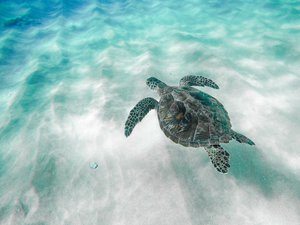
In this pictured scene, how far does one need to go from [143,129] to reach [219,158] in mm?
1721

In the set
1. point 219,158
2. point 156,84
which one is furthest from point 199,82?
point 219,158

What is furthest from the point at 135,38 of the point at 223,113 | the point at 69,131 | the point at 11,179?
the point at 11,179

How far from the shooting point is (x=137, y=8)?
37.6 feet

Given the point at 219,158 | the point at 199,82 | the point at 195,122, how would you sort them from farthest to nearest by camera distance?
the point at 199,82
the point at 195,122
the point at 219,158

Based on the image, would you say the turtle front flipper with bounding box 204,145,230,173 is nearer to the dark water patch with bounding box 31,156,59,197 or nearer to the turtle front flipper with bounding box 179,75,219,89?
the turtle front flipper with bounding box 179,75,219,89

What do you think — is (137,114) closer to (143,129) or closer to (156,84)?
(143,129)

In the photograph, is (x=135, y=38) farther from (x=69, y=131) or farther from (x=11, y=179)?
(x=11, y=179)

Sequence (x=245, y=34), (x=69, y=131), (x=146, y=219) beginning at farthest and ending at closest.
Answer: (x=245, y=34) → (x=69, y=131) → (x=146, y=219)

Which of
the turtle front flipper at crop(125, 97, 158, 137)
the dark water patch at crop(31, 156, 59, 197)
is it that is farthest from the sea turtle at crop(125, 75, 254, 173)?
the dark water patch at crop(31, 156, 59, 197)

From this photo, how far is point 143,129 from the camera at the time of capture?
13.6 feet

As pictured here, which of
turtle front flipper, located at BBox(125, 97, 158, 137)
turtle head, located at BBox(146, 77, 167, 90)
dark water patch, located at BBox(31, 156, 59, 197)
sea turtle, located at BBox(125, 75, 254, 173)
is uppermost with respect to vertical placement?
sea turtle, located at BBox(125, 75, 254, 173)

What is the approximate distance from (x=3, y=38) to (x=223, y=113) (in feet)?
35.8

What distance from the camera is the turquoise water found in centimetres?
295

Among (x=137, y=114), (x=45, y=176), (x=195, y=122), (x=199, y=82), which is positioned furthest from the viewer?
(x=199, y=82)
